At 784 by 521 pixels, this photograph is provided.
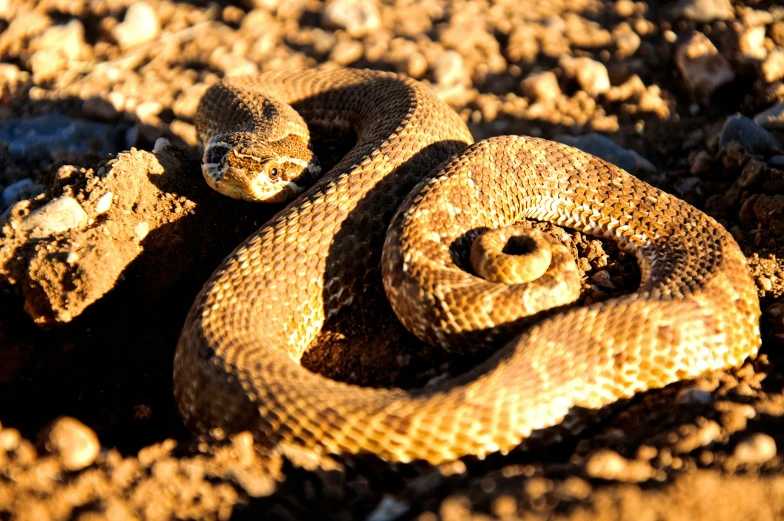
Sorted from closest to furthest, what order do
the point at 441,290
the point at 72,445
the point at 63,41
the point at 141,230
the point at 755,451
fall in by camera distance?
1. the point at 755,451
2. the point at 72,445
3. the point at 441,290
4. the point at 141,230
5. the point at 63,41

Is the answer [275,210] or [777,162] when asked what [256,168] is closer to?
[275,210]

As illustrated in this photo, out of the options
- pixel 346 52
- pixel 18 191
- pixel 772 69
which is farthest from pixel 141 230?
pixel 772 69

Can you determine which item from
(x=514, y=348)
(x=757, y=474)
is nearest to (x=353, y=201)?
(x=514, y=348)

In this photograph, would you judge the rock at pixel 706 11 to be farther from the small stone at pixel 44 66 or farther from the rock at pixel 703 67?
the small stone at pixel 44 66

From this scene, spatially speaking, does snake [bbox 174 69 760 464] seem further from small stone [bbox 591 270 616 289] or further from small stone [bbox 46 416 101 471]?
small stone [bbox 46 416 101 471]

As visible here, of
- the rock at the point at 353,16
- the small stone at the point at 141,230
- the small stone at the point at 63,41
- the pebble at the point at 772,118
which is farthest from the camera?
the rock at the point at 353,16

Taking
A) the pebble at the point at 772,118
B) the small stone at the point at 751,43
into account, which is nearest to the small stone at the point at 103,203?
the pebble at the point at 772,118
